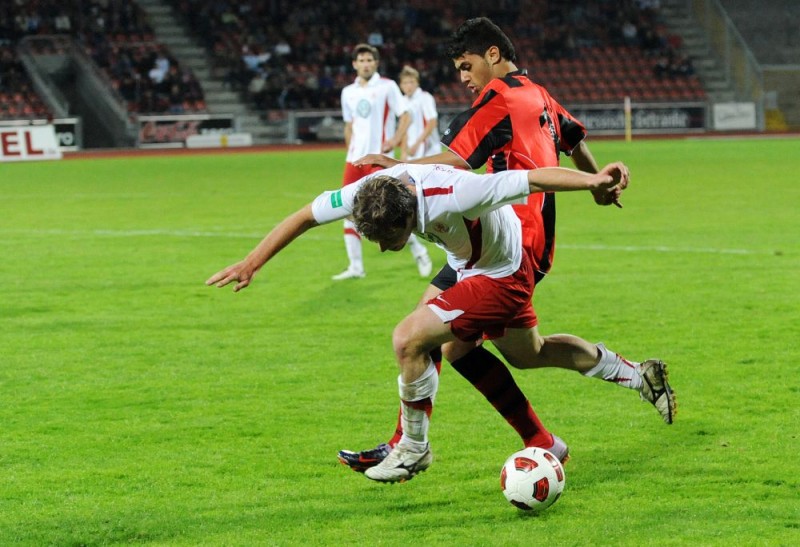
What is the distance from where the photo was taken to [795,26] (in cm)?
4544

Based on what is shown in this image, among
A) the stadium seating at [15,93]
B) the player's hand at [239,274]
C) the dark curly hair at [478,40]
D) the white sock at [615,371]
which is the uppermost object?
the dark curly hair at [478,40]

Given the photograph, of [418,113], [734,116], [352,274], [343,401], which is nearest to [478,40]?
[343,401]

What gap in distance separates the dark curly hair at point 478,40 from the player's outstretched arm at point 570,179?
152 cm

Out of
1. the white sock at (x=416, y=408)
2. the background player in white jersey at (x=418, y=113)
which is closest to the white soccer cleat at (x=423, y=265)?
the background player in white jersey at (x=418, y=113)

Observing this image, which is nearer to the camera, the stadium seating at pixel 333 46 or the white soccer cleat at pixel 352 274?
the white soccer cleat at pixel 352 274

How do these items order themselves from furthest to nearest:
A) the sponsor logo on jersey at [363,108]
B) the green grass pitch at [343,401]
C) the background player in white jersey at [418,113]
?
the background player in white jersey at [418,113] → the sponsor logo on jersey at [363,108] → the green grass pitch at [343,401]

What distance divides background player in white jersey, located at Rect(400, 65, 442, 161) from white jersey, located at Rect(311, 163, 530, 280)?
1010 cm

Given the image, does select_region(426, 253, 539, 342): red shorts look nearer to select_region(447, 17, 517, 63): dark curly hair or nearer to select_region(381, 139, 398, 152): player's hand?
select_region(447, 17, 517, 63): dark curly hair

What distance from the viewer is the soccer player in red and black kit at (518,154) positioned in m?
5.01

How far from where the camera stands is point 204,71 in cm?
4031

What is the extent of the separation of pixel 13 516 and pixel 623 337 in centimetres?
449

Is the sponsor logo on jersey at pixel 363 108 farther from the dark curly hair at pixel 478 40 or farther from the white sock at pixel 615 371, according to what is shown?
the white sock at pixel 615 371

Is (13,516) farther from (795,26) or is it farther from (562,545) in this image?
(795,26)

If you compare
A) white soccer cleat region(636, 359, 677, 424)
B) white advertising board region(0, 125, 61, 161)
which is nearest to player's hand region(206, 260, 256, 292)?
white soccer cleat region(636, 359, 677, 424)
